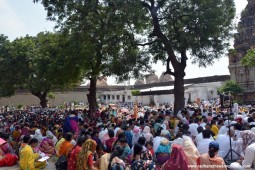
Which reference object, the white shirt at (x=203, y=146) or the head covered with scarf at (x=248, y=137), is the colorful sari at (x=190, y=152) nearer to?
the white shirt at (x=203, y=146)

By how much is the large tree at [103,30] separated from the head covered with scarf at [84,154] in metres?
11.2

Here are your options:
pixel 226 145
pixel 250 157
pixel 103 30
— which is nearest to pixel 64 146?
pixel 226 145

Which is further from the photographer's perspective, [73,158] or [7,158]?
[7,158]

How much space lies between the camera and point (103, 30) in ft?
60.1

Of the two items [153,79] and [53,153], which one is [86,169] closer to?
[53,153]

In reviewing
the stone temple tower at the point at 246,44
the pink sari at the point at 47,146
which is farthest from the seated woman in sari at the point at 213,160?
the stone temple tower at the point at 246,44

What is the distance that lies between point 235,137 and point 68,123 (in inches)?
230

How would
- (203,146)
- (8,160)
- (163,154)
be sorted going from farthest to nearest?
(8,160)
(203,146)
(163,154)

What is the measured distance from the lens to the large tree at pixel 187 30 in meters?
18.4

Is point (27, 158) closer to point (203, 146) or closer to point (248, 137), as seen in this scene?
point (203, 146)

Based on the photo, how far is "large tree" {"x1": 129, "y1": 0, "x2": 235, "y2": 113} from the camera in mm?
18438

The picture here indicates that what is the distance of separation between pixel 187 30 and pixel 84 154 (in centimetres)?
1337

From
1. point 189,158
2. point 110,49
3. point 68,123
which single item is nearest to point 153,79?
point 110,49

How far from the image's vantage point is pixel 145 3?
19.1 meters
